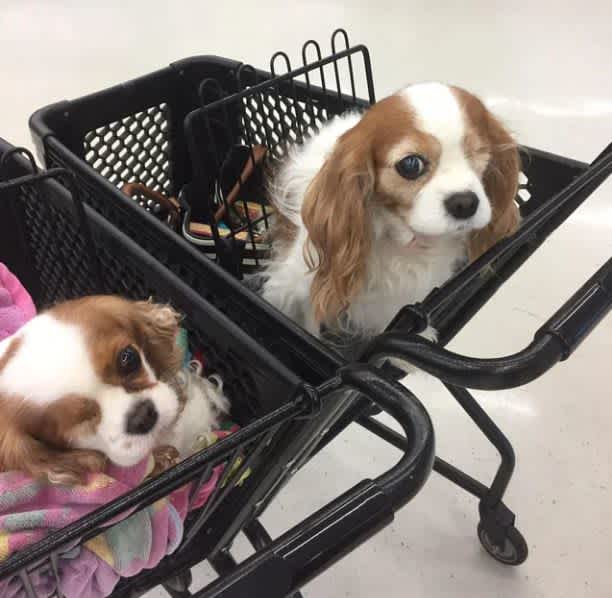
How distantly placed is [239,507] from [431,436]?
0.31 m

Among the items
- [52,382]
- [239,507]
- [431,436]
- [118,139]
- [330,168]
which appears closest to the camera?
[431,436]

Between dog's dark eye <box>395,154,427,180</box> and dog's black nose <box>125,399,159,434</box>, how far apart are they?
1.31 ft

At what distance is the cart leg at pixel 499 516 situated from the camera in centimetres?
102

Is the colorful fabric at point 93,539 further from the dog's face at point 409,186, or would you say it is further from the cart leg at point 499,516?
the cart leg at point 499,516

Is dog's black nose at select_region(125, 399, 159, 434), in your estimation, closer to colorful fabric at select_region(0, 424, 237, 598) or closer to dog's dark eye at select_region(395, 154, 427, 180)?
colorful fabric at select_region(0, 424, 237, 598)

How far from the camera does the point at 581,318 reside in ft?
1.54

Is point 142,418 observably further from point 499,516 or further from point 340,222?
point 499,516

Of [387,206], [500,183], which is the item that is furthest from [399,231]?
[500,183]

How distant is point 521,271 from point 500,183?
0.82 meters

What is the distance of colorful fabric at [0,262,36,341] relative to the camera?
781mm

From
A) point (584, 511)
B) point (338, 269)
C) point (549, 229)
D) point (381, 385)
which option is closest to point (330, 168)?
point (338, 269)

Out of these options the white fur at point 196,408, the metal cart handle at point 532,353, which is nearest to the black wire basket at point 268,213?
the metal cart handle at point 532,353

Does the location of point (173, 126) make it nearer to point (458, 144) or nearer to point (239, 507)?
point (458, 144)

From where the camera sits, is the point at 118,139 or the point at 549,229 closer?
the point at 549,229
